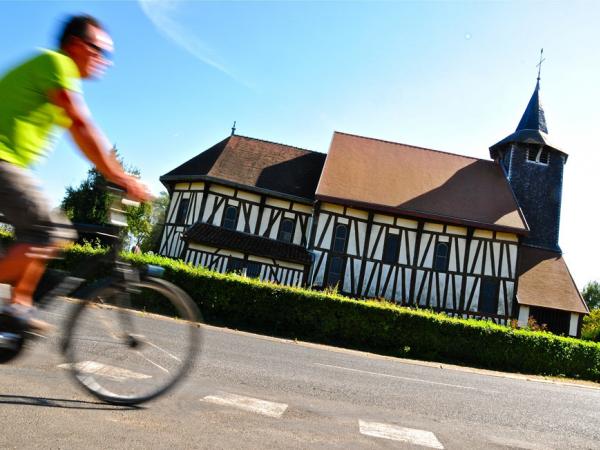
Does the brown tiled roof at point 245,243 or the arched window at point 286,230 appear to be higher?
the arched window at point 286,230

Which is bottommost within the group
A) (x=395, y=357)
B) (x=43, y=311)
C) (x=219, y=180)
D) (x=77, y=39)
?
(x=395, y=357)

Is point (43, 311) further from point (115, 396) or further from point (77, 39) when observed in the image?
point (77, 39)

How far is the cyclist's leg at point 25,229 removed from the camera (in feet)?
8.09

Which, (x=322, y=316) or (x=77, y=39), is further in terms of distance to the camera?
(x=322, y=316)

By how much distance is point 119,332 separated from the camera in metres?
3.07

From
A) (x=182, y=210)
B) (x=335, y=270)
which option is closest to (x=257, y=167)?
(x=182, y=210)

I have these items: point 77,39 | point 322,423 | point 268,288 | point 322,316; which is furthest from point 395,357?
point 77,39

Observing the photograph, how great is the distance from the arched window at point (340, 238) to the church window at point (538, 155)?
14.3 meters

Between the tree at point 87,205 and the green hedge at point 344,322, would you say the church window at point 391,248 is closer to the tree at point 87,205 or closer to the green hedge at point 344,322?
→ the green hedge at point 344,322

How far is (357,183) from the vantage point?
24672mm

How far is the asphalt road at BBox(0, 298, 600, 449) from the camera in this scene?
2.72 m

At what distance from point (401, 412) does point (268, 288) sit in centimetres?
1000

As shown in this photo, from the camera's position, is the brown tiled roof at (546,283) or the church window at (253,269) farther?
the brown tiled roof at (546,283)

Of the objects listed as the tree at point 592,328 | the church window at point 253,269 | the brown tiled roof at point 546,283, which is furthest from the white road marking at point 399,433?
the tree at point 592,328
